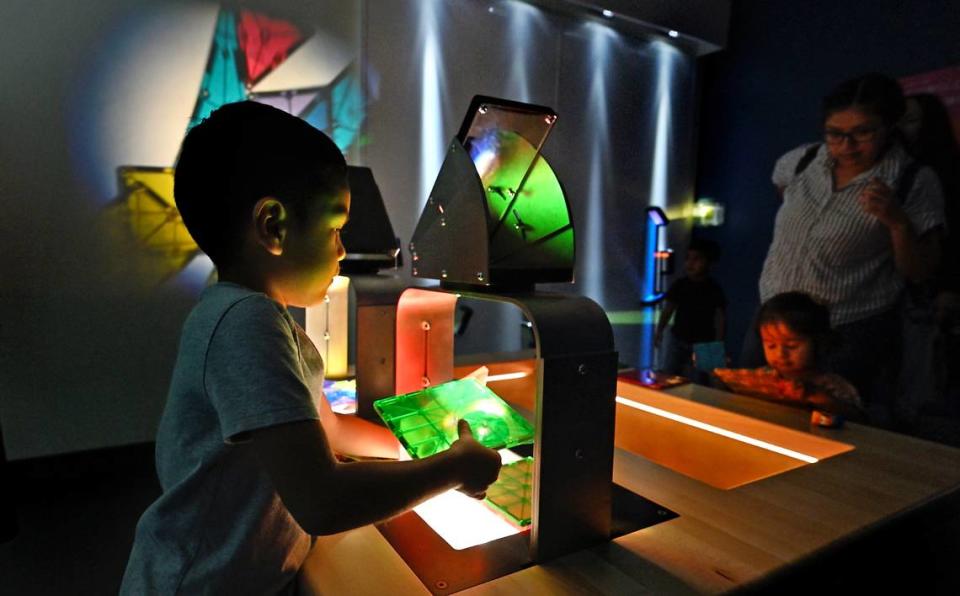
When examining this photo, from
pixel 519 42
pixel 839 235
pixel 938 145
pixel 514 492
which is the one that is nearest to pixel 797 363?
pixel 839 235

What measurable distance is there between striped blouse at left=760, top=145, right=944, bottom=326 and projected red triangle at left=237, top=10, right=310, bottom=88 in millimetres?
2925

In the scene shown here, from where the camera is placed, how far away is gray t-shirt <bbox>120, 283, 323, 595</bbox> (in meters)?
0.64

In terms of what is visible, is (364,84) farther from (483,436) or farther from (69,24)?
(483,436)

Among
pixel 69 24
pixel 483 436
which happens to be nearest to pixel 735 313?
pixel 483 436

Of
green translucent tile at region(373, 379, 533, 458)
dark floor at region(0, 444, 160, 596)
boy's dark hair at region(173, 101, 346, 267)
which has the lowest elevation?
dark floor at region(0, 444, 160, 596)

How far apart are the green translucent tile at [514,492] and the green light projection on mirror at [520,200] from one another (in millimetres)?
387

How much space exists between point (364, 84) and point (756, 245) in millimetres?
2668

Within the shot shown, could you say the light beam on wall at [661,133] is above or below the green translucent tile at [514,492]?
above

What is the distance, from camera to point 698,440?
142 centimetres

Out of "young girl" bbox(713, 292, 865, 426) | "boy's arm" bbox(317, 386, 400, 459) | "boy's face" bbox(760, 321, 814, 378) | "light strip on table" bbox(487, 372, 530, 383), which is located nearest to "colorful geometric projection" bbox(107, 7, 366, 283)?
"light strip on table" bbox(487, 372, 530, 383)

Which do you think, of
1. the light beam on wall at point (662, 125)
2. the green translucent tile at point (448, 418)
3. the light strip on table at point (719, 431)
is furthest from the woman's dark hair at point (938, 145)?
the green translucent tile at point (448, 418)

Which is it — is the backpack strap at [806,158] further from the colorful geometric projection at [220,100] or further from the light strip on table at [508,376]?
the colorful geometric projection at [220,100]

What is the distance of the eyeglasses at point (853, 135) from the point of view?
297 centimetres

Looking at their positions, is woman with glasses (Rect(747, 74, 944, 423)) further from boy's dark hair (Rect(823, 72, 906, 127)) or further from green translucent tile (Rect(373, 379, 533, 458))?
green translucent tile (Rect(373, 379, 533, 458))
